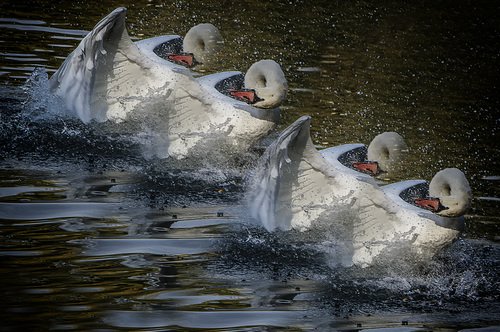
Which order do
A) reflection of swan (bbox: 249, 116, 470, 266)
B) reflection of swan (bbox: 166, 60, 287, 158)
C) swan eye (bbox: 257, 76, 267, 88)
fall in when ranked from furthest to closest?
reflection of swan (bbox: 166, 60, 287, 158)
swan eye (bbox: 257, 76, 267, 88)
reflection of swan (bbox: 249, 116, 470, 266)

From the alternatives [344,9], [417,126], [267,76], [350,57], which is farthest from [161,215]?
[344,9]

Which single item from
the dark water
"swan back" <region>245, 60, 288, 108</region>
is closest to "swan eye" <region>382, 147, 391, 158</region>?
the dark water

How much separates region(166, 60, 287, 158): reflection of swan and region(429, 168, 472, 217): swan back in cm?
232

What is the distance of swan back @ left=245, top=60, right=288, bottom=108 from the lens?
10461 mm

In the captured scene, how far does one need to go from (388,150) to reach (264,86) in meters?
1.51

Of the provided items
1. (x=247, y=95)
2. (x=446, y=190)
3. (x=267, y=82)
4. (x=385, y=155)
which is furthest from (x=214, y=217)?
(x=446, y=190)

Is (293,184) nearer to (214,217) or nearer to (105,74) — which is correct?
(214,217)

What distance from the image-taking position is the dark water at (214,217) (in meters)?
8.03

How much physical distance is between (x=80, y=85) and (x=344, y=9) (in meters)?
10.5

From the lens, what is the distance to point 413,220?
360 inches

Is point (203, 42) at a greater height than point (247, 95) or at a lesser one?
greater

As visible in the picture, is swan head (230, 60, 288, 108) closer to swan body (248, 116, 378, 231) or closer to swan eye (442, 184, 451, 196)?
swan body (248, 116, 378, 231)

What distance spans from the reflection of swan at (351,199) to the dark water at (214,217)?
0.66ft

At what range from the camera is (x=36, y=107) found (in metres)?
12.3
